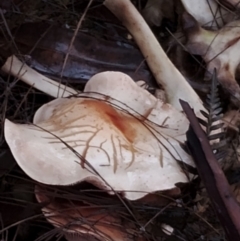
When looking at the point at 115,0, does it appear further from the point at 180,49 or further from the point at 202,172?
the point at 202,172

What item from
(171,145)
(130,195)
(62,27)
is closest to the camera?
(130,195)

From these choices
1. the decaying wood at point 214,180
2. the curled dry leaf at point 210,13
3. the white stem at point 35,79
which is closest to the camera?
the decaying wood at point 214,180

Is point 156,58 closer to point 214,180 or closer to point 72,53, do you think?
point 72,53

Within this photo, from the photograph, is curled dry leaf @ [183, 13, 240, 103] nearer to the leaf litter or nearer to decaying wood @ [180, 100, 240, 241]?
the leaf litter

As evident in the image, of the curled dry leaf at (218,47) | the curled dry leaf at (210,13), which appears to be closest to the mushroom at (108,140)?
the curled dry leaf at (218,47)

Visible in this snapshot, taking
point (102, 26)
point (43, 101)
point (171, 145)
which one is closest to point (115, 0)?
point (102, 26)

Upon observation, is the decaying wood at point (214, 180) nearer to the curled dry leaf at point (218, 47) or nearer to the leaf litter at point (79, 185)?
the leaf litter at point (79, 185)
